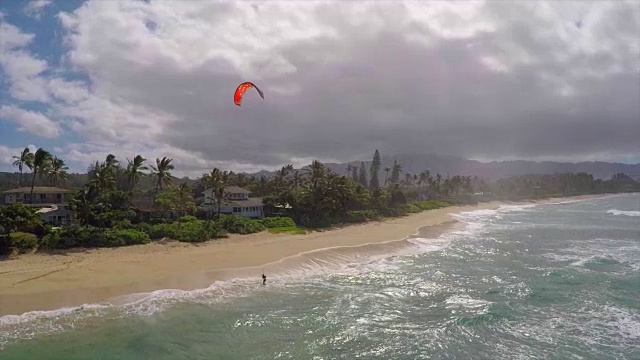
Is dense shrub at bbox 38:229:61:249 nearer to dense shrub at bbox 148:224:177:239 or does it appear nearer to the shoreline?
the shoreline

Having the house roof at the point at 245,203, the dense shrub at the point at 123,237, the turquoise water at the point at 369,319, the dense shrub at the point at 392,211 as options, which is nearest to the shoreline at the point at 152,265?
the dense shrub at the point at 123,237

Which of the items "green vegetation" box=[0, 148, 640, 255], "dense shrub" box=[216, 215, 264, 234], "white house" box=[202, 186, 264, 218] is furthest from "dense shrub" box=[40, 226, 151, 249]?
"white house" box=[202, 186, 264, 218]

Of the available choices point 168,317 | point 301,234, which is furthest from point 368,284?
point 301,234

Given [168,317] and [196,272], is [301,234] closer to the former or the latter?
[196,272]

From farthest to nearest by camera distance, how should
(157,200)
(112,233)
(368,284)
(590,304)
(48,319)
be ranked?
(157,200)
(112,233)
(368,284)
(590,304)
(48,319)

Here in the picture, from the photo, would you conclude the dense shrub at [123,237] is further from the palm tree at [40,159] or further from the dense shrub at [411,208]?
the dense shrub at [411,208]
